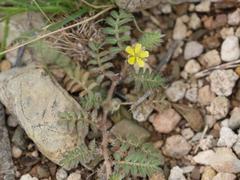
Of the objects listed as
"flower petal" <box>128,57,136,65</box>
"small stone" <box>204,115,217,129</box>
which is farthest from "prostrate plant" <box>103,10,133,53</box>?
"small stone" <box>204,115,217,129</box>

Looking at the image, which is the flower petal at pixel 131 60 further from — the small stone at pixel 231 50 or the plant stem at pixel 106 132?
the small stone at pixel 231 50

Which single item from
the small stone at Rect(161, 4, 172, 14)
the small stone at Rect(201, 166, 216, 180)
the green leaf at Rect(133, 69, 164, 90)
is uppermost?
the small stone at Rect(161, 4, 172, 14)

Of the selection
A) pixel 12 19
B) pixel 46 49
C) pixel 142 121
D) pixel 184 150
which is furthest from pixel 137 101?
pixel 12 19

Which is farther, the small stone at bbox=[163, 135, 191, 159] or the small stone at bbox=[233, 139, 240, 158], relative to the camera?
the small stone at bbox=[163, 135, 191, 159]

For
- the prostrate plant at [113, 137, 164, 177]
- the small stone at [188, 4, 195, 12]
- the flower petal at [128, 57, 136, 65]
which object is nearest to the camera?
the prostrate plant at [113, 137, 164, 177]

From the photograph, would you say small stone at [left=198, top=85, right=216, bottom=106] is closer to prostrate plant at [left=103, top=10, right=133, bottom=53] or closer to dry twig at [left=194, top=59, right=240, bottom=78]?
dry twig at [left=194, top=59, right=240, bottom=78]

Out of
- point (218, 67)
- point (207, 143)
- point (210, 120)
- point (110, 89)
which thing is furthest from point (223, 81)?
point (110, 89)

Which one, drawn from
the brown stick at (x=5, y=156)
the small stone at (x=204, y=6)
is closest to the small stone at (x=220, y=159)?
the small stone at (x=204, y=6)
